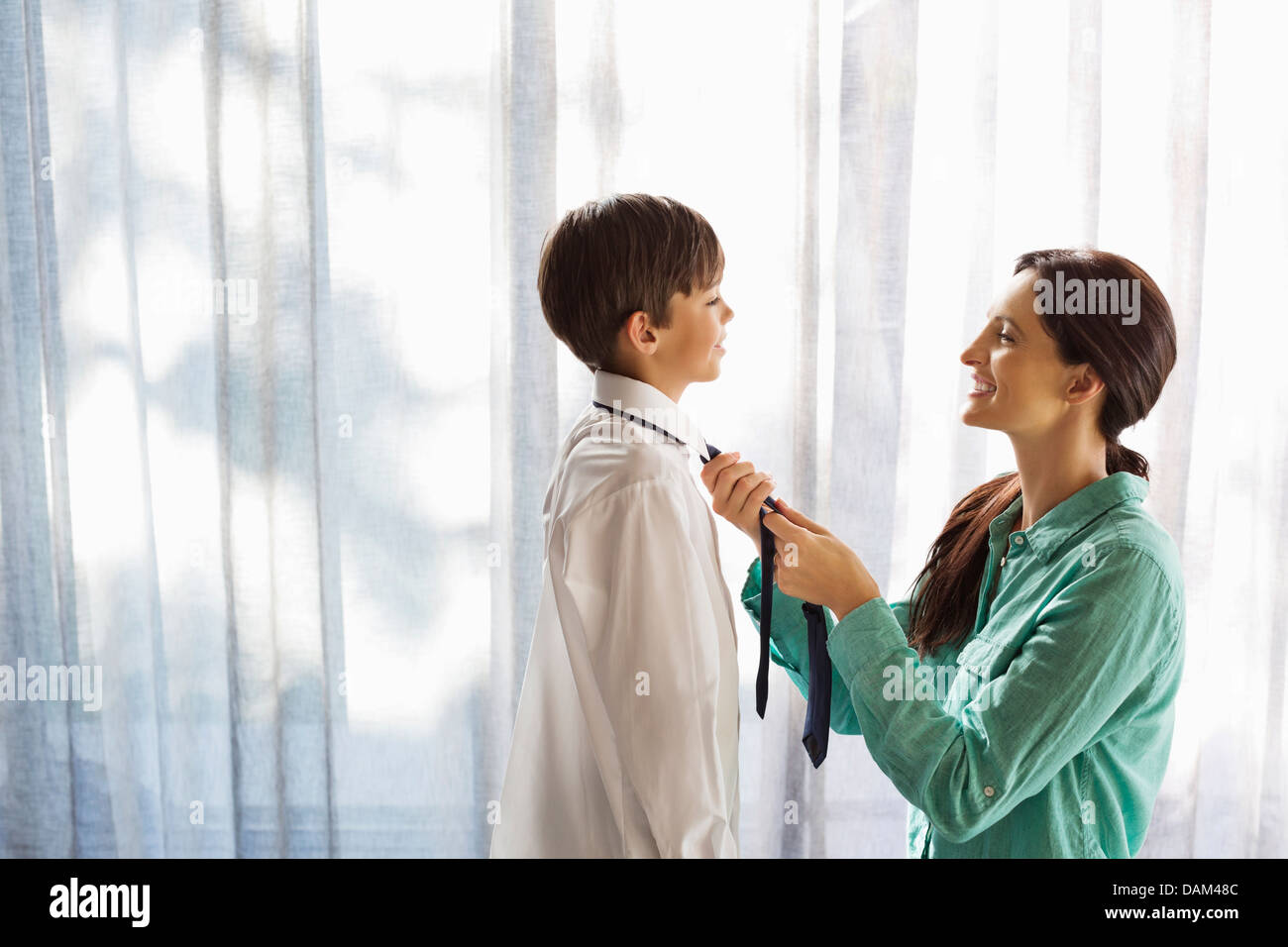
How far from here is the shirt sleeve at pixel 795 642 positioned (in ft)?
4.19

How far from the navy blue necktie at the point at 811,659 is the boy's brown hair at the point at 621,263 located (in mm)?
222

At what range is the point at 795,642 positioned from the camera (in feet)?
4.23

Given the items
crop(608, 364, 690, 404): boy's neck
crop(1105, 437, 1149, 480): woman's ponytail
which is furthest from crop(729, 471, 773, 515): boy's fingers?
crop(1105, 437, 1149, 480): woman's ponytail

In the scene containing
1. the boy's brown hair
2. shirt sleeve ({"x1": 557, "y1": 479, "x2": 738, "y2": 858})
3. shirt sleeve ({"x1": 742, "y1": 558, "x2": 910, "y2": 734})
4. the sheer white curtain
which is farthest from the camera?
the sheer white curtain

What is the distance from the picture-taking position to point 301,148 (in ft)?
6.34

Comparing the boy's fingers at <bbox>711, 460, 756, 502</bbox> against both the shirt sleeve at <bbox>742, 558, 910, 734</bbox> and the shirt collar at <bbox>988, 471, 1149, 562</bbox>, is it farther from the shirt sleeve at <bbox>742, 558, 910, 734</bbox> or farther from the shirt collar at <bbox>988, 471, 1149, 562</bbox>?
the shirt collar at <bbox>988, 471, 1149, 562</bbox>

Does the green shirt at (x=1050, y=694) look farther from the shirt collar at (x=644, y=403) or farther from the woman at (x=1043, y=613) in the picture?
Result: the shirt collar at (x=644, y=403)

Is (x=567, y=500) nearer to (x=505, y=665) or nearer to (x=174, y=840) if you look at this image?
(x=505, y=665)

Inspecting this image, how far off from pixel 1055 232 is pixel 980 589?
3.48 feet

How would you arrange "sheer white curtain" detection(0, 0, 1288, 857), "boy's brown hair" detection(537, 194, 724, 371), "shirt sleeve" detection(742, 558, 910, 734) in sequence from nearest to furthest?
"boy's brown hair" detection(537, 194, 724, 371)
"shirt sleeve" detection(742, 558, 910, 734)
"sheer white curtain" detection(0, 0, 1288, 857)

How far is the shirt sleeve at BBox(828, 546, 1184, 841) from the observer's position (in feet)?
3.08

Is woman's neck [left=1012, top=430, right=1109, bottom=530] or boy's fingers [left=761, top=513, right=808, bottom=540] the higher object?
woman's neck [left=1012, top=430, right=1109, bottom=530]

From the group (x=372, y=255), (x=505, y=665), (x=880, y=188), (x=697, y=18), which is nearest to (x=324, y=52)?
(x=372, y=255)

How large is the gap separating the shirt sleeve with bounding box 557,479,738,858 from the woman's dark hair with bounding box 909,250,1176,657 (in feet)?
1.29
